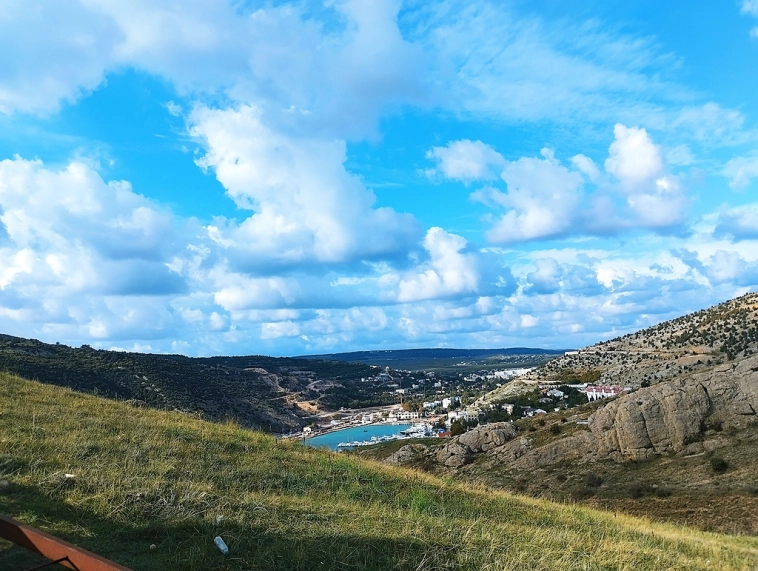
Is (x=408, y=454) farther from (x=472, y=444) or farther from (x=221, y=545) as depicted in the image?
(x=221, y=545)

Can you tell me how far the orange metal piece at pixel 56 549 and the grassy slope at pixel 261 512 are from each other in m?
1.18

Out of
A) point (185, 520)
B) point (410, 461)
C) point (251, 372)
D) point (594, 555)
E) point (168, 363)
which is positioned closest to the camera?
point (185, 520)

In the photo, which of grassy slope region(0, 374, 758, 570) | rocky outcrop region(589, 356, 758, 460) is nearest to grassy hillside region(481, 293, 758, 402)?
rocky outcrop region(589, 356, 758, 460)

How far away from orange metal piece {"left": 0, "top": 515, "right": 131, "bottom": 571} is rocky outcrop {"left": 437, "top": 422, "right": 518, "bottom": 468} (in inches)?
1959

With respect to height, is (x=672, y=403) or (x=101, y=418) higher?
(x=101, y=418)

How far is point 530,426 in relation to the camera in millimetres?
58250

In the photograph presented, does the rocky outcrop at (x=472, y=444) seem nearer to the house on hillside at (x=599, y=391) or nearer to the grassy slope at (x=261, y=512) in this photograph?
the house on hillside at (x=599, y=391)

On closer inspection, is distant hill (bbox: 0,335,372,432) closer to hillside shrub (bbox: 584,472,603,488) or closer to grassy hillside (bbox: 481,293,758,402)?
hillside shrub (bbox: 584,472,603,488)

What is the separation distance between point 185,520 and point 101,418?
728 centimetres

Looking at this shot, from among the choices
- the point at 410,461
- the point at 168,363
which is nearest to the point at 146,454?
the point at 410,461

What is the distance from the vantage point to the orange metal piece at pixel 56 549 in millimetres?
3889

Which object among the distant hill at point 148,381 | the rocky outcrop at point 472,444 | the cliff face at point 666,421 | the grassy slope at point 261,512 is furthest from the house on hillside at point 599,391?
the grassy slope at point 261,512

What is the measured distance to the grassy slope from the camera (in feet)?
20.4

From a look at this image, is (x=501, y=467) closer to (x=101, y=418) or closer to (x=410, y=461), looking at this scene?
(x=410, y=461)
